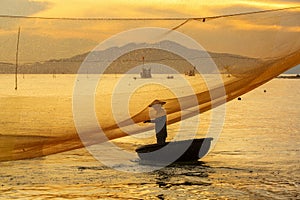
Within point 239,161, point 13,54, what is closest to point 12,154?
point 13,54

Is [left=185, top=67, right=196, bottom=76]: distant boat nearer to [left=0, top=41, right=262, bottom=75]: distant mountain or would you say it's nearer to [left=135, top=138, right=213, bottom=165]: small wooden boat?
[left=0, top=41, right=262, bottom=75]: distant mountain

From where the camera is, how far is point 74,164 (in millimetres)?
20203

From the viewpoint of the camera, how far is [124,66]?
11664 millimetres

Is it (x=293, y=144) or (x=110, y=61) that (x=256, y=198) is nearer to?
(x=110, y=61)

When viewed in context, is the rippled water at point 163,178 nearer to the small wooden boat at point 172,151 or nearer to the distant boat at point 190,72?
the small wooden boat at point 172,151

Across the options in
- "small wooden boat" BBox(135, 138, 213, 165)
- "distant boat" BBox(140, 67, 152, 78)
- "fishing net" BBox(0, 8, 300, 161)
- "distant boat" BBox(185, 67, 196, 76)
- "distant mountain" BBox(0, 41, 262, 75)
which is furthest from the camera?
"small wooden boat" BBox(135, 138, 213, 165)

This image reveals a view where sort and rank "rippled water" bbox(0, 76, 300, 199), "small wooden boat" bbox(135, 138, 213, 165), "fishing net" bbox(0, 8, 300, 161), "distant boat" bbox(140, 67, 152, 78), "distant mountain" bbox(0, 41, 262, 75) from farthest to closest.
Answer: "small wooden boat" bbox(135, 138, 213, 165), "rippled water" bbox(0, 76, 300, 199), "distant boat" bbox(140, 67, 152, 78), "distant mountain" bbox(0, 41, 262, 75), "fishing net" bbox(0, 8, 300, 161)

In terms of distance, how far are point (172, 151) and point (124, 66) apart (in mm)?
8293

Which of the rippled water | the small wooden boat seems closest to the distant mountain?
the rippled water

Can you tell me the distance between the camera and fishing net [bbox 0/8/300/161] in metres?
10.4

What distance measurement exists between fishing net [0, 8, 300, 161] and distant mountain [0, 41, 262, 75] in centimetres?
2

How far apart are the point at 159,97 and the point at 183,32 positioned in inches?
49.8

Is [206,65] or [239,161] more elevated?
[206,65]

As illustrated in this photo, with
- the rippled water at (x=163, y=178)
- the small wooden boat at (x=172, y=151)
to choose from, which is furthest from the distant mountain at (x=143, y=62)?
the small wooden boat at (x=172, y=151)
